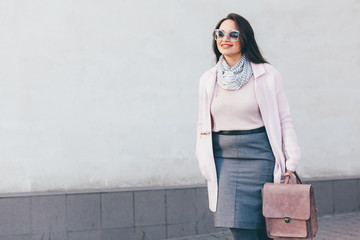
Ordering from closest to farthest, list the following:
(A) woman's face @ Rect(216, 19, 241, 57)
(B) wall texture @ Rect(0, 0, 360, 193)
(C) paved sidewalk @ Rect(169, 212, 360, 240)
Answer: (A) woman's face @ Rect(216, 19, 241, 57), (B) wall texture @ Rect(0, 0, 360, 193), (C) paved sidewalk @ Rect(169, 212, 360, 240)

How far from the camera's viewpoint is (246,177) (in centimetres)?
397

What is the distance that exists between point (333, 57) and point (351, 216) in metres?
2.02

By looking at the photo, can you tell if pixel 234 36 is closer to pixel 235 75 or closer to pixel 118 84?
pixel 235 75

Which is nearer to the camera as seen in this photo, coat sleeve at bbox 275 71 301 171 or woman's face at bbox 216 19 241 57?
coat sleeve at bbox 275 71 301 171

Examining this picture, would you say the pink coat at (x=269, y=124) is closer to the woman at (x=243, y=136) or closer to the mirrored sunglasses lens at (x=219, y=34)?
the woman at (x=243, y=136)

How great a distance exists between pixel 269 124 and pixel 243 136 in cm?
19

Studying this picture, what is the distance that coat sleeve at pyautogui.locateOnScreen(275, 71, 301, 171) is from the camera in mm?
3910

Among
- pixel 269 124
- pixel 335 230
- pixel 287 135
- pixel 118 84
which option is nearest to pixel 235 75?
pixel 269 124

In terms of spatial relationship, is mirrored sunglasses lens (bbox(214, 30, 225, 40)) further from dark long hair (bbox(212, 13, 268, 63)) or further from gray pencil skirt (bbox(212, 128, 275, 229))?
gray pencil skirt (bbox(212, 128, 275, 229))

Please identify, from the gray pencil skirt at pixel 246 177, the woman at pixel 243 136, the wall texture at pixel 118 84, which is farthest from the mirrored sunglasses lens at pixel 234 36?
the wall texture at pixel 118 84

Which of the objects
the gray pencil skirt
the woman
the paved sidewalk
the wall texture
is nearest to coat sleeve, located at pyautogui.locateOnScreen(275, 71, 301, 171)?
the woman

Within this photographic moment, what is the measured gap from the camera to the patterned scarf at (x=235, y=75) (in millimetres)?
3984

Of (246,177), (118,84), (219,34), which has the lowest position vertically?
(246,177)

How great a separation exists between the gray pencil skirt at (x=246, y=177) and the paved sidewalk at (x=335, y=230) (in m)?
2.52
